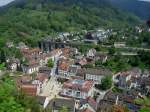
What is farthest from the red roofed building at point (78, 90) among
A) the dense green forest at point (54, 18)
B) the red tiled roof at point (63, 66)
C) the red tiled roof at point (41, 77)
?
the dense green forest at point (54, 18)

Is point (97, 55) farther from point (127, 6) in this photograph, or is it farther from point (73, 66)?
point (127, 6)

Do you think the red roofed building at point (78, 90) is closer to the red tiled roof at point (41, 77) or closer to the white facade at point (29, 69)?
the red tiled roof at point (41, 77)

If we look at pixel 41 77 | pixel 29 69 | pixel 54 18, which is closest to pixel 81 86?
pixel 41 77

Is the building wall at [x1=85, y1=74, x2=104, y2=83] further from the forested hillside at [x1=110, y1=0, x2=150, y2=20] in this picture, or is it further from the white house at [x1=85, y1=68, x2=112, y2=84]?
the forested hillside at [x1=110, y1=0, x2=150, y2=20]

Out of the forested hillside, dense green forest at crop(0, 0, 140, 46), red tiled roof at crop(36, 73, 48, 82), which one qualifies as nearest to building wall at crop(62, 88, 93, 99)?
red tiled roof at crop(36, 73, 48, 82)

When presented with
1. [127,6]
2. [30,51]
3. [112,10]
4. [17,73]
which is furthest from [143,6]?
[17,73]

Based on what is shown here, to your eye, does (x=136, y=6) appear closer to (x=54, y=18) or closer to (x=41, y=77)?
(x=54, y=18)

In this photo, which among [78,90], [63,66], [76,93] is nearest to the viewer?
[78,90]

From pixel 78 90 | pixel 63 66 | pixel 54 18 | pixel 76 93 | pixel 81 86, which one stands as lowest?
pixel 76 93
